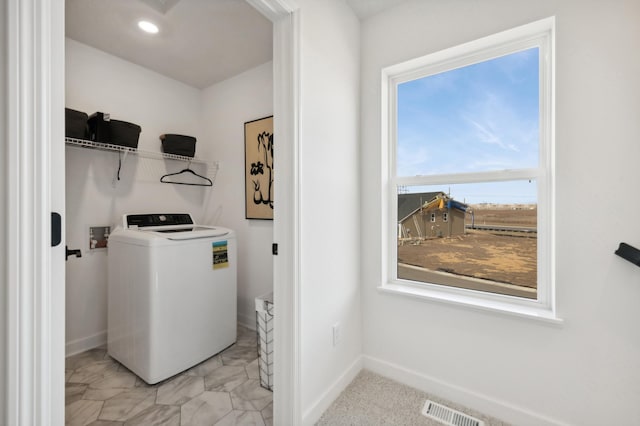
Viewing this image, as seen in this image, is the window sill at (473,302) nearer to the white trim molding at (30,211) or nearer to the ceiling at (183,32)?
the white trim molding at (30,211)

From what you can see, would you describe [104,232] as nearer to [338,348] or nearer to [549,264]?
[338,348]

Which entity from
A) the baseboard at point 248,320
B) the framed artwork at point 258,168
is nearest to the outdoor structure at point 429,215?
the framed artwork at point 258,168

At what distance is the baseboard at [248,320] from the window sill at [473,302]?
1.38 meters

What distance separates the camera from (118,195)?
95.8 inches

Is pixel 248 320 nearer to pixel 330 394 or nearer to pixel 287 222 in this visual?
pixel 330 394

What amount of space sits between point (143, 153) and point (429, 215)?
2.37 m

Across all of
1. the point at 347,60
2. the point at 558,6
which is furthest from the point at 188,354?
the point at 558,6

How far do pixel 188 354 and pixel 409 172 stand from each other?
201 centimetres

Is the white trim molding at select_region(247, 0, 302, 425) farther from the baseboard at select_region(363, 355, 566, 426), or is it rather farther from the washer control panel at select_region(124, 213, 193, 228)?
the washer control panel at select_region(124, 213, 193, 228)

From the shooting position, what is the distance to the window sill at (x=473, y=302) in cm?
145

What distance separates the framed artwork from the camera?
255 centimetres

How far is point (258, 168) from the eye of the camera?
2.63m

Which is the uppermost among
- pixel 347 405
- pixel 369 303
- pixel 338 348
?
pixel 369 303
